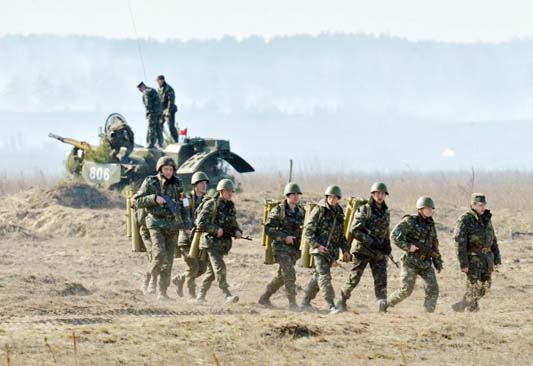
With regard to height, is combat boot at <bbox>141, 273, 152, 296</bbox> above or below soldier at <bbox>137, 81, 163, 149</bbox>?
below

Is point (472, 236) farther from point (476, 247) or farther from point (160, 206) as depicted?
point (160, 206)

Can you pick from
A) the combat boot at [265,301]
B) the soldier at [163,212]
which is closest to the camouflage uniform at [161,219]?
the soldier at [163,212]

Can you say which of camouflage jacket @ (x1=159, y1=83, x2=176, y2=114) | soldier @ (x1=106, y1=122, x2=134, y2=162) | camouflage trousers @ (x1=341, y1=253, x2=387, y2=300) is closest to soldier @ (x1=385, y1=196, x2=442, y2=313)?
camouflage trousers @ (x1=341, y1=253, x2=387, y2=300)

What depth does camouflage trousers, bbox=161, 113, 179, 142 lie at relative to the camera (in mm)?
30984

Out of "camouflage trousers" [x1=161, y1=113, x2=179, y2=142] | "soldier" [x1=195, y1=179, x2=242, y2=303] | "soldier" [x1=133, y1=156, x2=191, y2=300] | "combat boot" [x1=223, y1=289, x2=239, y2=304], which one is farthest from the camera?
"camouflage trousers" [x1=161, y1=113, x2=179, y2=142]

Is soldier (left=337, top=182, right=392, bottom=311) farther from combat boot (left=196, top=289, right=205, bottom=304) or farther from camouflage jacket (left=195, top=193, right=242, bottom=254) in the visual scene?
combat boot (left=196, top=289, right=205, bottom=304)

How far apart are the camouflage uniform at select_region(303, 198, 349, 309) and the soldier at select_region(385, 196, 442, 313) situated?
861 millimetres

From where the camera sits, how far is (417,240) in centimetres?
1546

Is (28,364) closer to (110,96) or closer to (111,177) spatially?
(111,177)

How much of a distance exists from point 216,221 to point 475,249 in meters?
3.30

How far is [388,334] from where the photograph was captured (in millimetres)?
13312

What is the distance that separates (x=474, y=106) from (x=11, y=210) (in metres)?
70.6

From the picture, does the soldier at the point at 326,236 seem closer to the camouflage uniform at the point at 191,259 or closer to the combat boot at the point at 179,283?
the camouflage uniform at the point at 191,259

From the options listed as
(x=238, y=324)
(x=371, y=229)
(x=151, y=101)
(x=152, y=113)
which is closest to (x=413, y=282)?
(x=371, y=229)
